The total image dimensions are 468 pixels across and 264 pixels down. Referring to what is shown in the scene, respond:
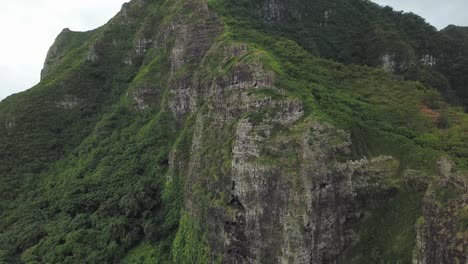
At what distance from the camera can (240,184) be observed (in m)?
38.5

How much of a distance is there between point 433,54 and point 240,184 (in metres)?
59.3

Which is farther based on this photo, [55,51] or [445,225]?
[55,51]

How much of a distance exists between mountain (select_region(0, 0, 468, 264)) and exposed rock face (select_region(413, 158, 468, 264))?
111 millimetres

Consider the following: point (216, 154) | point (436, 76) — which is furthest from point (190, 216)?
point (436, 76)

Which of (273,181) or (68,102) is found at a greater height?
(68,102)

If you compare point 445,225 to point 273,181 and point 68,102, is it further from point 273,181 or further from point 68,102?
point 68,102

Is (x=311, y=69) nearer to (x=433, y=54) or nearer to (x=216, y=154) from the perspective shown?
(x=216, y=154)

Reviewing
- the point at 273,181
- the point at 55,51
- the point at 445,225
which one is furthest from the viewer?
the point at 55,51

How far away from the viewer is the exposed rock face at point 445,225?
24.0 meters

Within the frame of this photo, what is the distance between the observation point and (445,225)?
82.7 ft

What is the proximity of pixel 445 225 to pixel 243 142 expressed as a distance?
18162 mm

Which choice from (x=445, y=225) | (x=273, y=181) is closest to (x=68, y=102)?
(x=273, y=181)

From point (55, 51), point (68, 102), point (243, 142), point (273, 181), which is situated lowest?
point (273, 181)

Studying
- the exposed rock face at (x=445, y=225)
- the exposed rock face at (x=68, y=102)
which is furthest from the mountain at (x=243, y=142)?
the exposed rock face at (x=68, y=102)
